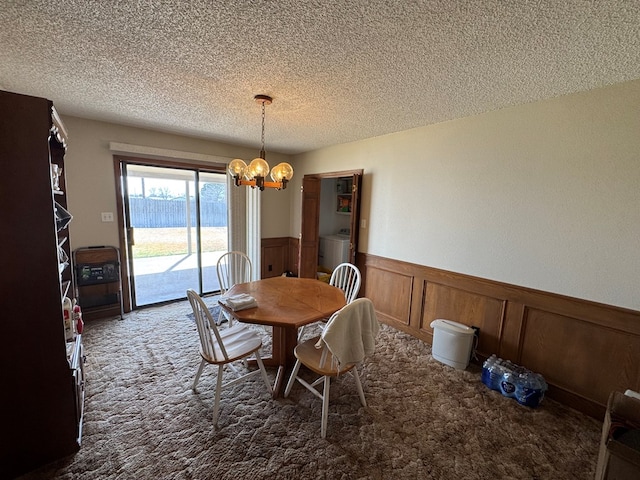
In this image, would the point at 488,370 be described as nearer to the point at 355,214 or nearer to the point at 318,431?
the point at 318,431

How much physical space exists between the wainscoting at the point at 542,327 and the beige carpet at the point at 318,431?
0.87 feet

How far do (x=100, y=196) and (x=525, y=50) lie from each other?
4227mm

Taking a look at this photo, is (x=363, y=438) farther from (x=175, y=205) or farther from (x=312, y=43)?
(x=175, y=205)

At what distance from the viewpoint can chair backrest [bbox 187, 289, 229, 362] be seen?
174cm

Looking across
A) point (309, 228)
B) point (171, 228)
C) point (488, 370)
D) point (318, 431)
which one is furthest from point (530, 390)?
point (171, 228)

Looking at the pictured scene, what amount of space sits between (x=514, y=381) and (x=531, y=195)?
154 cm

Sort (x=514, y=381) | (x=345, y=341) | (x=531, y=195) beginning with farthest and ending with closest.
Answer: (x=531, y=195) → (x=514, y=381) → (x=345, y=341)

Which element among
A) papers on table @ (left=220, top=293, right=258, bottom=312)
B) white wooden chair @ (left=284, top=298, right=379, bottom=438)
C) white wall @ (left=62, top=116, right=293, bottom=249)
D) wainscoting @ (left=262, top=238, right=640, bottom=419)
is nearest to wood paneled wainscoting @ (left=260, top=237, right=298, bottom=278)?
white wall @ (left=62, top=116, right=293, bottom=249)

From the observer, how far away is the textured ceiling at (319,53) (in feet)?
4.09

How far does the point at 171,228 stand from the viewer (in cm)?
394

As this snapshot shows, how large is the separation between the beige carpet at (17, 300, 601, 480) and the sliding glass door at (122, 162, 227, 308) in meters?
1.68

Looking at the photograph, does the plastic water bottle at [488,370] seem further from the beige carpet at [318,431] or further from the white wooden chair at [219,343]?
the white wooden chair at [219,343]

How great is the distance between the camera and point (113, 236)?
3.36m

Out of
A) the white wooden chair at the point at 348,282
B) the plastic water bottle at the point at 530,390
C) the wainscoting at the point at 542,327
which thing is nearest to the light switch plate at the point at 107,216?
the white wooden chair at the point at 348,282
